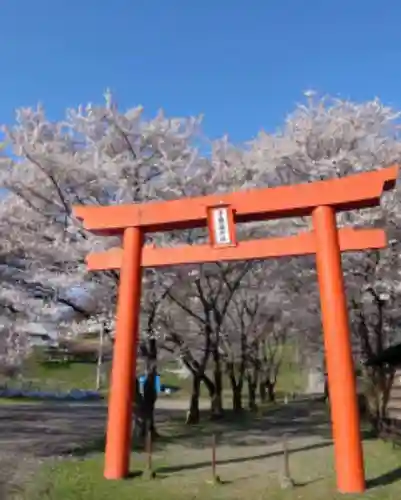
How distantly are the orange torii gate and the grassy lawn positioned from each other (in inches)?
17.9

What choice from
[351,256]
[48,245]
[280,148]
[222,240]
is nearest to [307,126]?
[280,148]

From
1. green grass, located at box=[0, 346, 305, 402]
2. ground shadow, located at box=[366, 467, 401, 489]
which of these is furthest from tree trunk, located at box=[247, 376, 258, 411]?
ground shadow, located at box=[366, 467, 401, 489]

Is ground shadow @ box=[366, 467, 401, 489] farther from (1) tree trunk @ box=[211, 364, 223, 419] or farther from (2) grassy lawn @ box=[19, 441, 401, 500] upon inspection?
(1) tree trunk @ box=[211, 364, 223, 419]

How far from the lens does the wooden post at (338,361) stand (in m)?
7.61

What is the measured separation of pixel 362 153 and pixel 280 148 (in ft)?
7.02

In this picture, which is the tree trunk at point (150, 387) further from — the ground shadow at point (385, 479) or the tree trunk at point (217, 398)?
the tree trunk at point (217, 398)

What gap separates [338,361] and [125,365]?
361cm

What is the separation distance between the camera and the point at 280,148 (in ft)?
45.4

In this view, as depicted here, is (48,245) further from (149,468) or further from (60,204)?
(149,468)

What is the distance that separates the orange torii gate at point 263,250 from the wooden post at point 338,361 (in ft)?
0.05

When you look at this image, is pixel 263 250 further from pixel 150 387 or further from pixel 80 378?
pixel 80 378

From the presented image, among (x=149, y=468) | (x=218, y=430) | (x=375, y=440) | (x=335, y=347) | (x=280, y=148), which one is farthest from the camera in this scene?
(x=218, y=430)

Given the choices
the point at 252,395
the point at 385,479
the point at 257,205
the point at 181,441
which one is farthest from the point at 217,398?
the point at 257,205

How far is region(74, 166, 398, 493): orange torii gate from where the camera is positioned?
7.86 m
